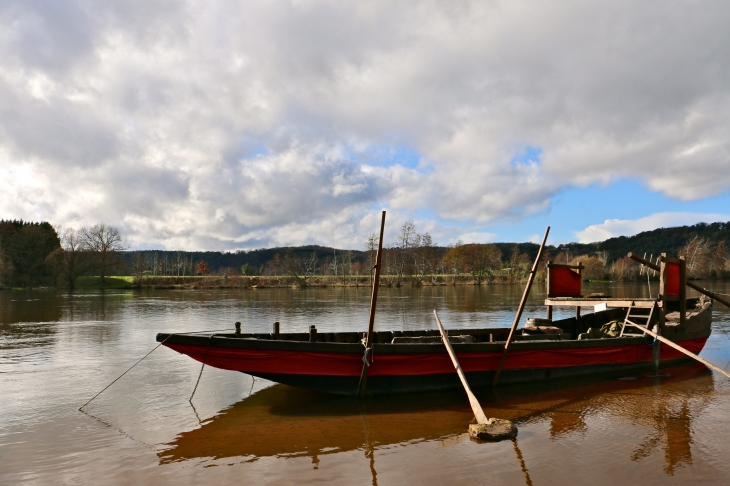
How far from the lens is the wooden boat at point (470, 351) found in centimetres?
948

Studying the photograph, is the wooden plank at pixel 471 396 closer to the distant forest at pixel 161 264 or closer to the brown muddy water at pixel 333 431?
the brown muddy water at pixel 333 431

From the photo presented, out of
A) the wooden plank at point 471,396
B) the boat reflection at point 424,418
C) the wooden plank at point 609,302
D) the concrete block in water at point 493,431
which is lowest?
the boat reflection at point 424,418

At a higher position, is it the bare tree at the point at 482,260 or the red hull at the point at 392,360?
the bare tree at the point at 482,260

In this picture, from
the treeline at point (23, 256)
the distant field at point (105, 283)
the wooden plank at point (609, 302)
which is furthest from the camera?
the distant field at point (105, 283)

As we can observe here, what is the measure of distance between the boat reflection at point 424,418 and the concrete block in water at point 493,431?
1.11 ft

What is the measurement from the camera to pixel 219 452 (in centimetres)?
764

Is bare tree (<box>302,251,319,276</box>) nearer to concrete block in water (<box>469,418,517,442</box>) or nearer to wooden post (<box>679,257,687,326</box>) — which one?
wooden post (<box>679,257,687,326</box>)

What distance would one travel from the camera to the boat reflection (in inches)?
307

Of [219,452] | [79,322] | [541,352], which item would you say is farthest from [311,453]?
[79,322]

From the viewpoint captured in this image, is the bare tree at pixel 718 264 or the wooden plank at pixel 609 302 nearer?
the wooden plank at pixel 609 302

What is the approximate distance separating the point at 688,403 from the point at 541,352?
9.92ft

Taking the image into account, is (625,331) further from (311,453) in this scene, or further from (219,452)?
(219,452)

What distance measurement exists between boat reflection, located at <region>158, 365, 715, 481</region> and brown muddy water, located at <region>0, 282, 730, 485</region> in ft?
0.12

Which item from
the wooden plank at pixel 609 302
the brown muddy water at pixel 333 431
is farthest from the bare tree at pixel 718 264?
the wooden plank at pixel 609 302
